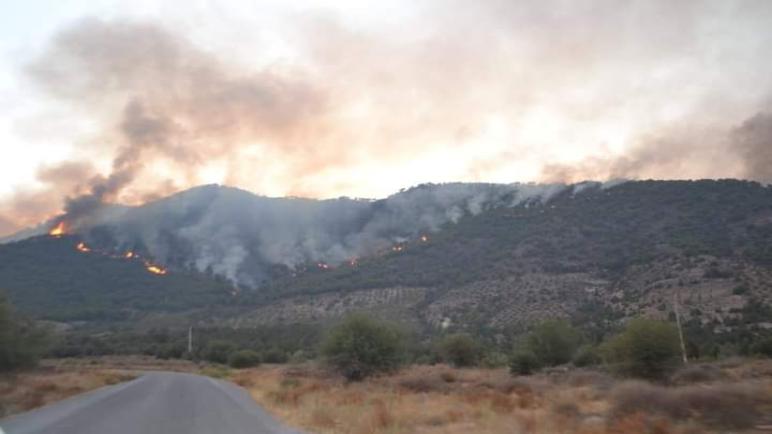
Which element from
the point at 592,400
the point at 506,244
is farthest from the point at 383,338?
the point at 506,244

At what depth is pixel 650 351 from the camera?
37.2 metres

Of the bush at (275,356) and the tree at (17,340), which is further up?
the tree at (17,340)

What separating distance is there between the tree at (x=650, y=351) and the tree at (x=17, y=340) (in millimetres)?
47195

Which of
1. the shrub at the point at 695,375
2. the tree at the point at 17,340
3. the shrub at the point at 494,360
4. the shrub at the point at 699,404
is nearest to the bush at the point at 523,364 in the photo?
the shrub at the point at 494,360

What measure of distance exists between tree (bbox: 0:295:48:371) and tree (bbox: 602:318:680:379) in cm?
4720

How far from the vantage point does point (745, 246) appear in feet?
338

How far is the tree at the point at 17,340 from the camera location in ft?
184

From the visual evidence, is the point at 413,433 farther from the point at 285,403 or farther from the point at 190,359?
the point at 190,359

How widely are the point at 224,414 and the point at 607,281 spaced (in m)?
88.0

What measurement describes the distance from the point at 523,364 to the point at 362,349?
12.7 meters

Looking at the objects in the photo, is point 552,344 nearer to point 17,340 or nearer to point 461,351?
point 461,351

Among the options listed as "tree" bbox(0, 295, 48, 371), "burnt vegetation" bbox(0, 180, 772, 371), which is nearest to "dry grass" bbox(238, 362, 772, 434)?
"burnt vegetation" bbox(0, 180, 772, 371)

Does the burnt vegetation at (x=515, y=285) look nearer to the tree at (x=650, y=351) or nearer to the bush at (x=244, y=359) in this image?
the bush at (x=244, y=359)

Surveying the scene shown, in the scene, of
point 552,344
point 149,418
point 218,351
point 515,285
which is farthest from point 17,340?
point 515,285
